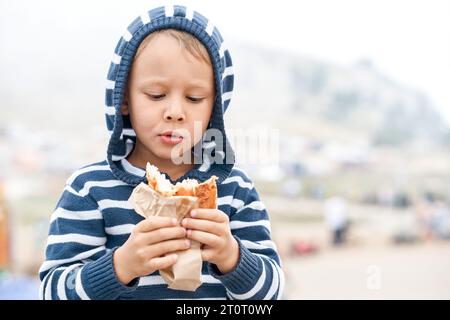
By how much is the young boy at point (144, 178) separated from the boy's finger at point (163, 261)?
29 millimetres

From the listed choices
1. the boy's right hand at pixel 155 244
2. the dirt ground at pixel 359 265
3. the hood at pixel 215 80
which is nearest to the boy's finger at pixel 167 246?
the boy's right hand at pixel 155 244

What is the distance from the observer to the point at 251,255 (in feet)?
2.50

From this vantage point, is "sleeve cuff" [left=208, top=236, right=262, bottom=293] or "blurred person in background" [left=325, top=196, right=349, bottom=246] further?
"blurred person in background" [left=325, top=196, right=349, bottom=246]

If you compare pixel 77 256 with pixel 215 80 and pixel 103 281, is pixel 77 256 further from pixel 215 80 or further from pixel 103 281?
pixel 215 80

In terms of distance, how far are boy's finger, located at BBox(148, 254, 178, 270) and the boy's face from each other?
166mm

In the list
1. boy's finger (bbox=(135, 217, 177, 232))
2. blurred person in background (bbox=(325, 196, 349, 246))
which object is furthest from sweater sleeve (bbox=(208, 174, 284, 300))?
blurred person in background (bbox=(325, 196, 349, 246))

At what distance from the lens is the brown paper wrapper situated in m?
0.69

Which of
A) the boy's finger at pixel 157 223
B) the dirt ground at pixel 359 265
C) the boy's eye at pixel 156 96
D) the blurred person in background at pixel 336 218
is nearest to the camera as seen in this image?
the boy's finger at pixel 157 223

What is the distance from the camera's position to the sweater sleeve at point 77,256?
0.72 meters

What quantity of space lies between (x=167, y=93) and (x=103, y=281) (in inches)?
9.8

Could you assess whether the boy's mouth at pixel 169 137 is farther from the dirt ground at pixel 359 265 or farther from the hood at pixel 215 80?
the dirt ground at pixel 359 265

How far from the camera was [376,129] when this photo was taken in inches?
131

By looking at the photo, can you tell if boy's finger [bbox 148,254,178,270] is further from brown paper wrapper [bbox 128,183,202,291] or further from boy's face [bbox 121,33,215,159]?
boy's face [bbox 121,33,215,159]

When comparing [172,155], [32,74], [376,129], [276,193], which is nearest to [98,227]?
[172,155]
